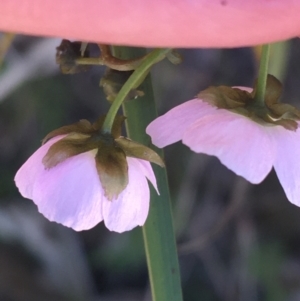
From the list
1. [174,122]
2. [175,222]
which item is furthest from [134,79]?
[175,222]

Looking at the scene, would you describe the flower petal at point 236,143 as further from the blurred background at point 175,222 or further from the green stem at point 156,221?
the blurred background at point 175,222

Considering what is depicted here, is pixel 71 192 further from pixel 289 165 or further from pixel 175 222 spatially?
pixel 175 222

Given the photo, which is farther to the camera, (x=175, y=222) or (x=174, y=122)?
(x=175, y=222)

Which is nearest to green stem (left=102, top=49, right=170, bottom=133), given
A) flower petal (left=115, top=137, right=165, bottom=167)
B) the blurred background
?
flower petal (left=115, top=137, right=165, bottom=167)

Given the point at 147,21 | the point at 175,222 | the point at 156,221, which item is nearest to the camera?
the point at 147,21

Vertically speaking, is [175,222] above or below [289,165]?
below

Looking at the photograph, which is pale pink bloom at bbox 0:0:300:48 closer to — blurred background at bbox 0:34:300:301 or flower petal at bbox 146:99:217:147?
flower petal at bbox 146:99:217:147

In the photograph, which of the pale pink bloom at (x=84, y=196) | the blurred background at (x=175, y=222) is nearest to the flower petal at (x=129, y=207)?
the pale pink bloom at (x=84, y=196)
